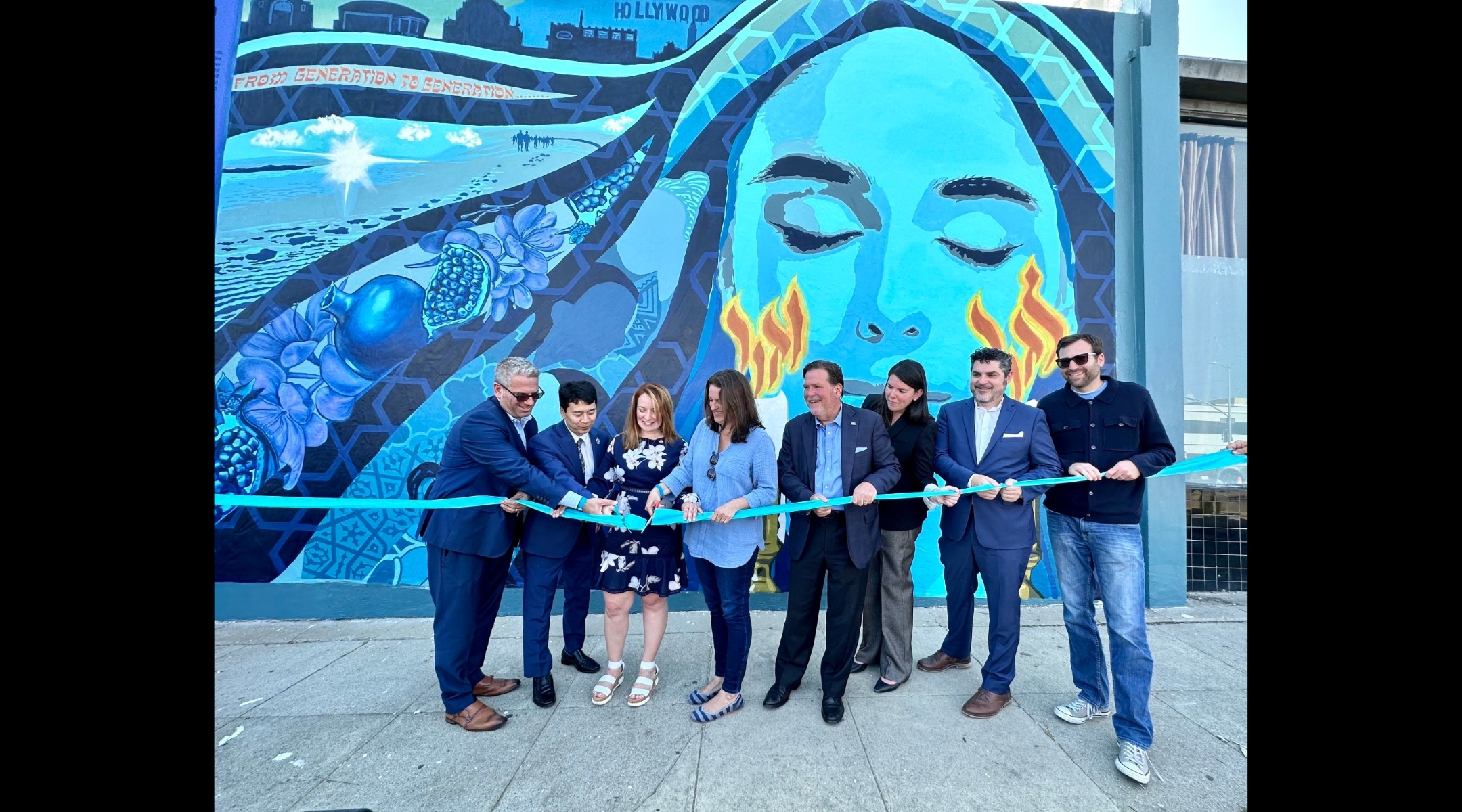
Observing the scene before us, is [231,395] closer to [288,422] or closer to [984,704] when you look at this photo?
[288,422]

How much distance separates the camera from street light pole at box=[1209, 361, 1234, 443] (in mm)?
5820

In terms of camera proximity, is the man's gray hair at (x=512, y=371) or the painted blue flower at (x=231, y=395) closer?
the man's gray hair at (x=512, y=371)

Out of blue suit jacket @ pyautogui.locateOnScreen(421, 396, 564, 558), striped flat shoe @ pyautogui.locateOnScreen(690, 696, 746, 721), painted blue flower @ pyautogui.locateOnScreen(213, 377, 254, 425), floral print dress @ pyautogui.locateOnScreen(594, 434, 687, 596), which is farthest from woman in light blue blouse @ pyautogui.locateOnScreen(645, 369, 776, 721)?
painted blue flower @ pyautogui.locateOnScreen(213, 377, 254, 425)

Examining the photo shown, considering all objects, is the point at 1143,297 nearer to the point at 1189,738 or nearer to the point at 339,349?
the point at 1189,738

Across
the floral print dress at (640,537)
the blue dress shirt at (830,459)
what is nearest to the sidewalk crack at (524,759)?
the floral print dress at (640,537)

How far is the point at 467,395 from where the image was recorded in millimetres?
5105

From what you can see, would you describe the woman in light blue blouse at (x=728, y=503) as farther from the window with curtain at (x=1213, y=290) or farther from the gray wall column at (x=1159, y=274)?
the window with curtain at (x=1213, y=290)

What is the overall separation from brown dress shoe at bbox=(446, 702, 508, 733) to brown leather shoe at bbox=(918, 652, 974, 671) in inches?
121

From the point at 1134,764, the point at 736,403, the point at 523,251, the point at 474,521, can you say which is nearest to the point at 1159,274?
the point at 1134,764

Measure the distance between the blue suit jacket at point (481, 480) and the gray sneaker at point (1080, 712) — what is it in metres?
3.55

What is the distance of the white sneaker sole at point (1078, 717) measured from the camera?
10.4 feet

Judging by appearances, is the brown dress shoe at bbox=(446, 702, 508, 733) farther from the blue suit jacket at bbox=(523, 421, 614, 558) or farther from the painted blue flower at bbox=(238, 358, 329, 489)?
the painted blue flower at bbox=(238, 358, 329, 489)

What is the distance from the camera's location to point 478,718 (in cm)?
319

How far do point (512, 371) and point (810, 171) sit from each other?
3865mm
